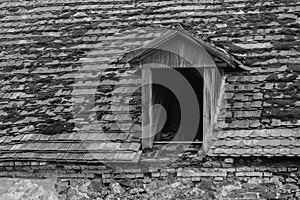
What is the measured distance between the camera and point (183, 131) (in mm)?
7555

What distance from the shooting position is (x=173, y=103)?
26.3ft

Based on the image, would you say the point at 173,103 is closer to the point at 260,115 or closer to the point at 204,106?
the point at 204,106

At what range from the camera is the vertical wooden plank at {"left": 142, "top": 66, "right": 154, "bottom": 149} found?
22.2 ft

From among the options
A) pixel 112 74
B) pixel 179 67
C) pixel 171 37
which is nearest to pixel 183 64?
pixel 179 67

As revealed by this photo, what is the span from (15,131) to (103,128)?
1.18 meters

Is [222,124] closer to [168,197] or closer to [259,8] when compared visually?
[168,197]

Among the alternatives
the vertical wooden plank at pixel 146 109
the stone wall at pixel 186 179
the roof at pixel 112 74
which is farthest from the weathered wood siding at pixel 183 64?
the stone wall at pixel 186 179

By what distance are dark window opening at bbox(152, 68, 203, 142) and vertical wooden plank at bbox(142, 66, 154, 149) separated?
478 mm

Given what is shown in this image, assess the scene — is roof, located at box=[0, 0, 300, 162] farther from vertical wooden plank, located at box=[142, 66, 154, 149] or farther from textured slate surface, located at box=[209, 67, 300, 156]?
vertical wooden plank, located at box=[142, 66, 154, 149]

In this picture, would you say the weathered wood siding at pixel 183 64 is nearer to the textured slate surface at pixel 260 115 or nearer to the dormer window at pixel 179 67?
the dormer window at pixel 179 67

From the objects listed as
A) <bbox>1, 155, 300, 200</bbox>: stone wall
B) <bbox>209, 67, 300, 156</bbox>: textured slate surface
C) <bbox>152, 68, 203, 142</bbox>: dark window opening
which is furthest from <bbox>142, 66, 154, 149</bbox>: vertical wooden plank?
<bbox>209, 67, 300, 156</bbox>: textured slate surface

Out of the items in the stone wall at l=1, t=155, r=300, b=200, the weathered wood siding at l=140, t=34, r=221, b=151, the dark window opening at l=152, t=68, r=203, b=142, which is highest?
the weathered wood siding at l=140, t=34, r=221, b=151

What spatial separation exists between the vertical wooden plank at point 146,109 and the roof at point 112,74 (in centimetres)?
13

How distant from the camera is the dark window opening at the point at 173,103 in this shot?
24.3 feet
